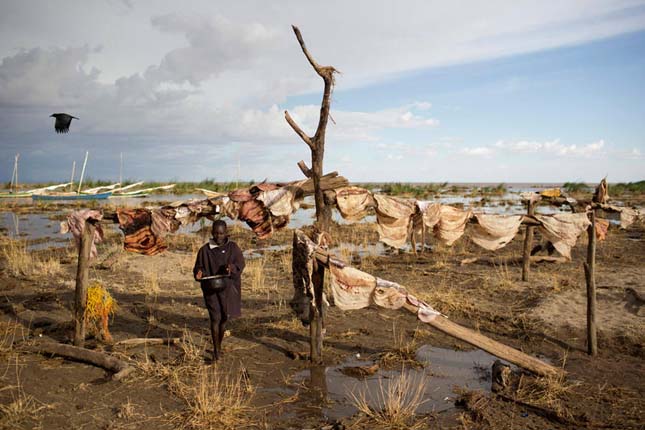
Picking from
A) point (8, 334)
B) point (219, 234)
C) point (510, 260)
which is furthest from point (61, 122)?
point (510, 260)

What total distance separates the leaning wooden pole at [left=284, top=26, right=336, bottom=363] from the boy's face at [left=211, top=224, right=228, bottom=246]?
3.47 ft

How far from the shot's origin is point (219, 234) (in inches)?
200

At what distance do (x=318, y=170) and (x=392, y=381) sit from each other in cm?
244

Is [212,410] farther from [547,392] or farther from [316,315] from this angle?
[547,392]

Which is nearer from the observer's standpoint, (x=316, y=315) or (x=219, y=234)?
(x=219, y=234)

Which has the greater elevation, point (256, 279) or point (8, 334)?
point (256, 279)

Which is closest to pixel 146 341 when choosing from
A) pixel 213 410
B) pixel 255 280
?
pixel 213 410

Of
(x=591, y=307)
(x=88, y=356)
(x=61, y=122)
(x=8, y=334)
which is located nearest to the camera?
(x=88, y=356)

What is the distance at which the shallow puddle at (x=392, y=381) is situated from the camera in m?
4.30

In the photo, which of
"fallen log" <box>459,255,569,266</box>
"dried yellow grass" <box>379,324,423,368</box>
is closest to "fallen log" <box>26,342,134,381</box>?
"dried yellow grass" <box>379,324,423,368</box>

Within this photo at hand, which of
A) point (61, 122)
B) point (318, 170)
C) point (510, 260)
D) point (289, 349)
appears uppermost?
point (61, 122)

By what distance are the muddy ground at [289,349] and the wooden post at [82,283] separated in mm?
359

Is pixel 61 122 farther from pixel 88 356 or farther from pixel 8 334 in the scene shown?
pixel 88 356

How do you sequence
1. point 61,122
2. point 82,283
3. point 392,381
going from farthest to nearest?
point 61,122
point 82,283
point 392,381
